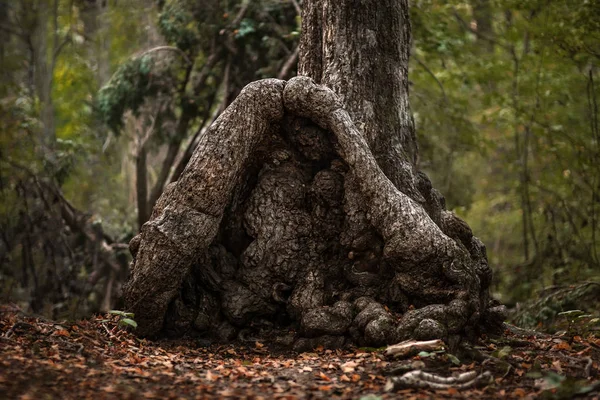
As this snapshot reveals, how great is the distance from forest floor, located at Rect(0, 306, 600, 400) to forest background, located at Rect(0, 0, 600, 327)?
389 cm

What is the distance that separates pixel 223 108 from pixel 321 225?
5983 millimetres

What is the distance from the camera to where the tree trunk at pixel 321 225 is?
5328mm

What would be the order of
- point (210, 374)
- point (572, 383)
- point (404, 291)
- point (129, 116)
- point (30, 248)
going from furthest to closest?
point (129, 116) < point (30, 248) < point (404, 291) < point (210, 374) < point (572, 383)

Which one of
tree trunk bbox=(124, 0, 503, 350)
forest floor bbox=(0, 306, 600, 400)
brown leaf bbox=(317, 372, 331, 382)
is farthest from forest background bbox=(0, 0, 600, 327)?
brown leaf bbox=(317, 372, 331, 382)

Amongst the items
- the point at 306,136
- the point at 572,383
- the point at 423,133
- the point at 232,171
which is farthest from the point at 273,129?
the point at 423,133

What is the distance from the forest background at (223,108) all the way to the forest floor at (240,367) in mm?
3886

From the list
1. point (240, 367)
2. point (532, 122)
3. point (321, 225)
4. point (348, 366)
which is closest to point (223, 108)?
point (532, 122)

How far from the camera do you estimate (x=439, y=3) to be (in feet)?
37.3

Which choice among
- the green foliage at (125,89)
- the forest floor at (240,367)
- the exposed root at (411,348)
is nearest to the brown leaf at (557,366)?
the forest floor at (240,367)

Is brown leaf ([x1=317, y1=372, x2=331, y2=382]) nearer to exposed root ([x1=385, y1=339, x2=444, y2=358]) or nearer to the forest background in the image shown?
exposed root ([x1=385, y1=339, x2=444, y2=358])

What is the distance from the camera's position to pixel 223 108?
37.1 feet

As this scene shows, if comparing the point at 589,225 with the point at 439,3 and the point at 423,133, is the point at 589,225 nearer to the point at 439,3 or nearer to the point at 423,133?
the point at 423,133

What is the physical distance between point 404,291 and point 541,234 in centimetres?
649

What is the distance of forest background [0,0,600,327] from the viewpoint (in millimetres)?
9438
